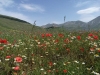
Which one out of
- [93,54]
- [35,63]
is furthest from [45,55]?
[93,54]

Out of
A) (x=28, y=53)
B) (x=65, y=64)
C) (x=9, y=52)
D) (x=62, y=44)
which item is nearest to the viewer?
(x=65, y=64)

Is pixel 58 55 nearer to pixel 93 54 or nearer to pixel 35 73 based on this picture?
pixel 93 54

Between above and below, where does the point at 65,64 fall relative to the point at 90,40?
below

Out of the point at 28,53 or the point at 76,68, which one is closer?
the point at 76,68

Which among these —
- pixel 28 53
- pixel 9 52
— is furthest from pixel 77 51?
pixel 9 52

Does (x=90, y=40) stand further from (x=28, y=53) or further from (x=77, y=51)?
(x=28, y=53)

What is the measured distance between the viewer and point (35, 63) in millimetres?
8000

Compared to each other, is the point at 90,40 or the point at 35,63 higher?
the point at 90,40

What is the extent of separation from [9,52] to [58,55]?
201cm

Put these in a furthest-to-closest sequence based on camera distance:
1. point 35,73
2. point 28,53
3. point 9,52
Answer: point 28,53
point 9,52
point 35,73

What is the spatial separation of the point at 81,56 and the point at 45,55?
1.54m

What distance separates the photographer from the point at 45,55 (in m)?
9.28

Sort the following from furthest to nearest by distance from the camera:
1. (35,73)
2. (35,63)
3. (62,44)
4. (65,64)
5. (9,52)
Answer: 1. (62,44)
2. (9,52)
3. (35,63)
4. (65,64)
5. (35,73)

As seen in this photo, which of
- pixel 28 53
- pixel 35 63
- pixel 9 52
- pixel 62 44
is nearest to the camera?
pixel 35 63
